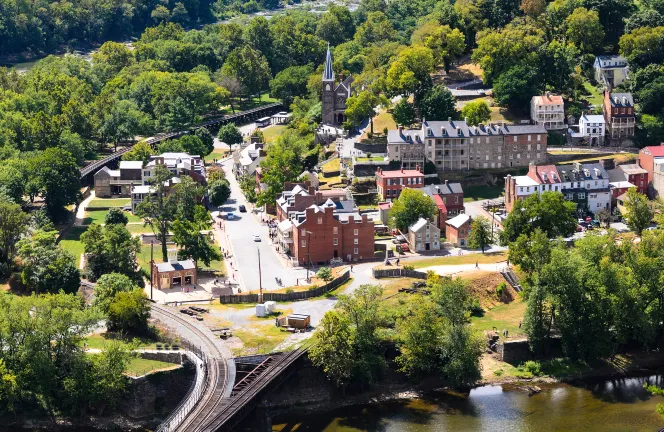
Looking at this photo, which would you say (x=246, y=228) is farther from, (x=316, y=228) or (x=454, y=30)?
(x=454, y=30)

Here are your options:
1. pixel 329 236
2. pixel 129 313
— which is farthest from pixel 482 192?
pixel 129 313

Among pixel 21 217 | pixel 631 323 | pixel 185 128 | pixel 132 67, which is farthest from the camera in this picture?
pixel 132 67

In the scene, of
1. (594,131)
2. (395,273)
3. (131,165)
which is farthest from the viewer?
(594,131)

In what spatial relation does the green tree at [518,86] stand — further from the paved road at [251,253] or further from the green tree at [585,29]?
the paved road at [251,253]

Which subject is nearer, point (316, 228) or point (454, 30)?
point (316, 228)

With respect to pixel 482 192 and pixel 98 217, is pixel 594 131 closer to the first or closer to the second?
pixel 482 192

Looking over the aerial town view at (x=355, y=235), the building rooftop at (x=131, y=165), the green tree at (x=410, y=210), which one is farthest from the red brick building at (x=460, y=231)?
the building rooftop at (x=131, y=165)

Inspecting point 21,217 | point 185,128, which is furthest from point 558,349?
point 185,128
